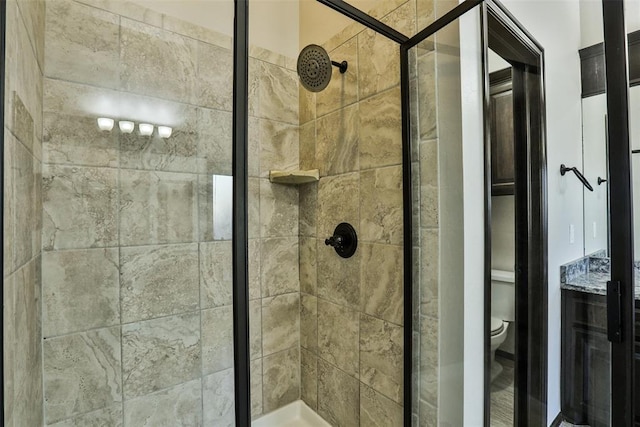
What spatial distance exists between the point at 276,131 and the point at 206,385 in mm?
1288

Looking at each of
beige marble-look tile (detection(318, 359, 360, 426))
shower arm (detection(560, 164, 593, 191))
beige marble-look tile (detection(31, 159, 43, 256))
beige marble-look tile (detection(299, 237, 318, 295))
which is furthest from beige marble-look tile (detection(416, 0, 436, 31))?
beige marble-look tile (detection(318, 359, 360, 426))

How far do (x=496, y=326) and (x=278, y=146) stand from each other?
4.11 ft

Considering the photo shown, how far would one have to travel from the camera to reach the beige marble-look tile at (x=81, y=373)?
104cm

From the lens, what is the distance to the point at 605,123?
2.27 ft

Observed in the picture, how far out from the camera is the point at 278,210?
5.21ft

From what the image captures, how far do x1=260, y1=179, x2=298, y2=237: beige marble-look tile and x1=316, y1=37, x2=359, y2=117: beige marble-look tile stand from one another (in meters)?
0.48

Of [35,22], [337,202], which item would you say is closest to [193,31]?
[35,22]

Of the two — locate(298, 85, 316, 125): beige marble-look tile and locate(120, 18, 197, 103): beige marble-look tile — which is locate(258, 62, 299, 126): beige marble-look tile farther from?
locate(120, 18, 197, 103): beige marble-look tile

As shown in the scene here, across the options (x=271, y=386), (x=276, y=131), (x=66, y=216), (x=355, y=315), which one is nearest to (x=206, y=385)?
(x=271, y=386)

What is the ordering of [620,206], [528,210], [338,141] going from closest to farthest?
1. [620,206]
2. [528,210]
3. [338,141]

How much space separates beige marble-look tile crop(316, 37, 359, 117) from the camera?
135 cm

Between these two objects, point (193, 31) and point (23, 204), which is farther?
point (193, 31)

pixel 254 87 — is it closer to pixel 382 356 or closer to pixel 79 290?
pixel 79 290

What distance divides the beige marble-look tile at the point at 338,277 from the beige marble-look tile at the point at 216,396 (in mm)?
584
